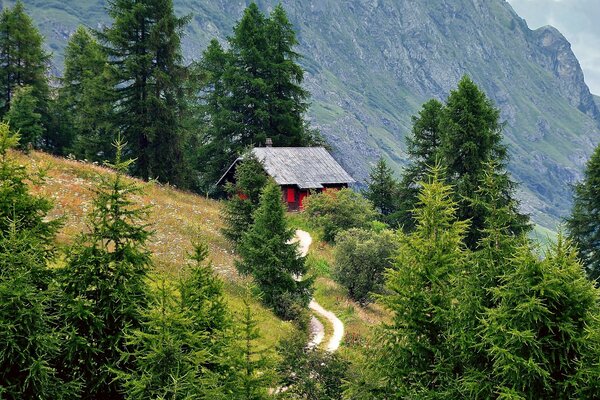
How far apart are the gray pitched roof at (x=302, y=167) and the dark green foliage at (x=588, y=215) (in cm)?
1762

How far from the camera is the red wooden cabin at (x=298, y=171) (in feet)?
153

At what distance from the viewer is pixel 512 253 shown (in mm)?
11953

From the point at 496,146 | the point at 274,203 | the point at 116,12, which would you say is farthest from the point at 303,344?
the point at 116,12

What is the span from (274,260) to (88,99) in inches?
911

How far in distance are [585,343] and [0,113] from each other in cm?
4290

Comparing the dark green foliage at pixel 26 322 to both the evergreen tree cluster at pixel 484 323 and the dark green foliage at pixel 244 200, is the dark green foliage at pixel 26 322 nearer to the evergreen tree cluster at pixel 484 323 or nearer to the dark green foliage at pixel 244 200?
the evergreen tree cluster at pixel 484 323

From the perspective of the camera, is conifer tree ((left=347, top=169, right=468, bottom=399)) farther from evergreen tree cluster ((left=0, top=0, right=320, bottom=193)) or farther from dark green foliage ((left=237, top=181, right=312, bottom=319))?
evergreen tree cluster ((left=0, top=0, right=320, bottom=193))

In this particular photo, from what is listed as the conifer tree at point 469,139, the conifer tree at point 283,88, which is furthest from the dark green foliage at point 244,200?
the conifer tree at point 283,88

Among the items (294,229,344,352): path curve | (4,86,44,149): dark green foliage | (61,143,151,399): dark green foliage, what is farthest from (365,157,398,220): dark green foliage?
(61,143,151,399): dark green foliage

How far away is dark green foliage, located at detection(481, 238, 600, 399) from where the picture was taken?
1031 centimetres

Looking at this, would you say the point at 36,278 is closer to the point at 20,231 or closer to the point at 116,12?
the point at 20,231

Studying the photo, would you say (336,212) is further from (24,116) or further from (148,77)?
(24,116)

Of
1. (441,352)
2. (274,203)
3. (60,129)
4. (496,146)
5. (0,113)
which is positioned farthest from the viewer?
(60,129)

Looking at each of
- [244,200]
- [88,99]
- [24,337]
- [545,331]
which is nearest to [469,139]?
[244,200]
